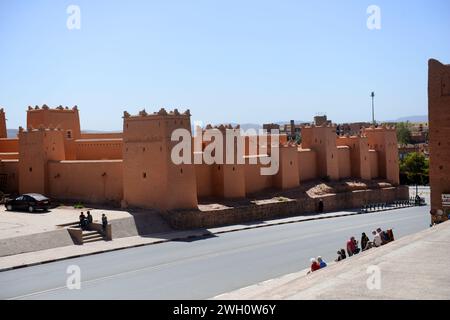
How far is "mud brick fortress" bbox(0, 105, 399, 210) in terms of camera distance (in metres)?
28.0

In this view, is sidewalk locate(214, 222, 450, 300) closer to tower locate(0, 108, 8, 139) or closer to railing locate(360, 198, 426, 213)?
railing locate(360, 198, 426, 213)

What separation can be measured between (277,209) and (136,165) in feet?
29.2

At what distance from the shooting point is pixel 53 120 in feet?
124

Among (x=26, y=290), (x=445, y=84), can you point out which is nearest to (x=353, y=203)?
(x=445, y=84)

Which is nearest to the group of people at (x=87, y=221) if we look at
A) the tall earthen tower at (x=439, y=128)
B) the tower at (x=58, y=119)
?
the tower at (x=58, y=119)

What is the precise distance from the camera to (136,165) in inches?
1121

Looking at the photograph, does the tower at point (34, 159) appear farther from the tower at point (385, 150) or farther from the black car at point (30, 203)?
the tower at point (385, 150)

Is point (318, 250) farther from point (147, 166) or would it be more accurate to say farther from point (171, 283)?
point (147, 166)

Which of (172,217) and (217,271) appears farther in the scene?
(172,217)

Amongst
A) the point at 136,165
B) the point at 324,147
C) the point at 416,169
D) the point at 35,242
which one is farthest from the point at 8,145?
the point at 416,169

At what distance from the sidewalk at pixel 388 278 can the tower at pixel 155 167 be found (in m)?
12.5

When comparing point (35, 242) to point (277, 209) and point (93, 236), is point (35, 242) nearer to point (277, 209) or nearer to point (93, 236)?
point (93, 236)
